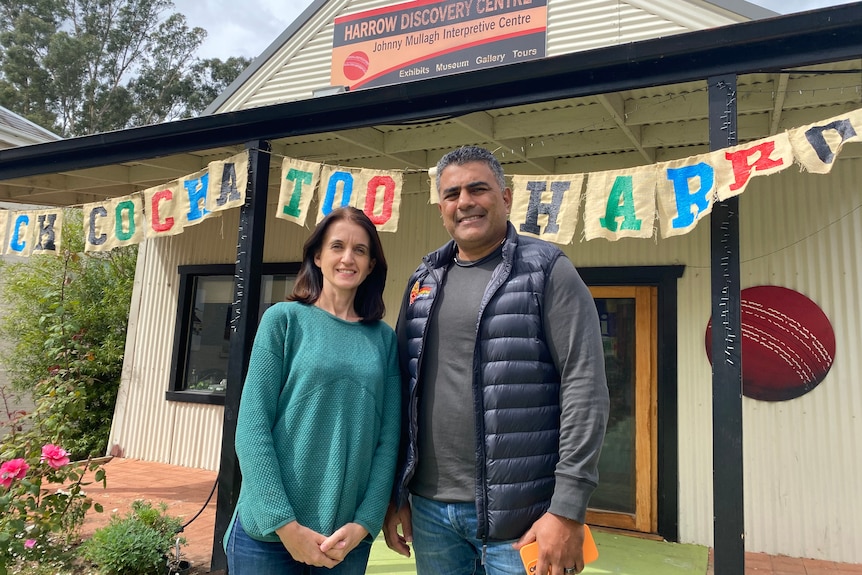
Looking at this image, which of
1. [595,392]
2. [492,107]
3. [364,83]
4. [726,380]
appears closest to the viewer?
[595,392]

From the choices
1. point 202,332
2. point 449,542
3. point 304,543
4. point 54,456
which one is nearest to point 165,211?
point 54,456

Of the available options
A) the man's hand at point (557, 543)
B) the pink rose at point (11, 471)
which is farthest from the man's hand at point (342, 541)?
the pink rose at point (11, 471)

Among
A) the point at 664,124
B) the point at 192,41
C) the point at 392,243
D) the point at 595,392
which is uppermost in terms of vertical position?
the point at 192,41

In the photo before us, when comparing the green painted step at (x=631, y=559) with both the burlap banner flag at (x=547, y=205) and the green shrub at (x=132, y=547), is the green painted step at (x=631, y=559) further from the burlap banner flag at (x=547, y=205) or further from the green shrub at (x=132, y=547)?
the burlap banner flag at (x=547, y=205)

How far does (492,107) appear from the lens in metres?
3.34

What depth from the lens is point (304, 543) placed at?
153 cm

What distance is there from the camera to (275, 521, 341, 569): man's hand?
1.52 meters

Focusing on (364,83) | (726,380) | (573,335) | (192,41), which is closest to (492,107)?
(726,380)

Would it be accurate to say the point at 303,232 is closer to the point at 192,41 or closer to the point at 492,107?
the point at 492,107

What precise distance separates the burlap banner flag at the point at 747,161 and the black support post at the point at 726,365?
0.32 feet

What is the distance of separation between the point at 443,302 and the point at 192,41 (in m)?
31.6

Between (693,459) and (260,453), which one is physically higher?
(260,453)

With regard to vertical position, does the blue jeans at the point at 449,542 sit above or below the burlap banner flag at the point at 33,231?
below

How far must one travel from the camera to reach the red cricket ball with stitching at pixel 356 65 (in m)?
5.94
